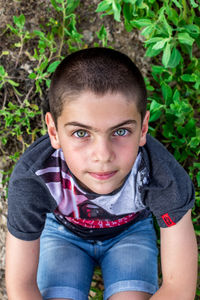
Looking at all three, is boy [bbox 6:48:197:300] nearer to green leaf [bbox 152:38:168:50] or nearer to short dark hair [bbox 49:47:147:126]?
short dark hair [bbox 49:47:147:126]

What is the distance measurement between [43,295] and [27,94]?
3.45 feet

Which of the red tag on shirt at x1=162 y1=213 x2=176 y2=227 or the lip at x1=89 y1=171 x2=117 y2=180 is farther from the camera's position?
the red tag on shirt at x1=162 y1=213 x2=176 y2=227

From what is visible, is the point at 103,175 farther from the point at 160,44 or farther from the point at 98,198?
the point at 160,44

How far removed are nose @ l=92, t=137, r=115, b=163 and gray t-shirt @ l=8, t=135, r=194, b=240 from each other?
A: 28 cm

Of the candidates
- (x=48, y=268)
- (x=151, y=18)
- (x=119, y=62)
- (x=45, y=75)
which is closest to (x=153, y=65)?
(x=151, y=18)

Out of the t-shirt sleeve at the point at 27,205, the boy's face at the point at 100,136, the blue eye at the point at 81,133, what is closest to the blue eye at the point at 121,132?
the boy's face at the point at 100,136

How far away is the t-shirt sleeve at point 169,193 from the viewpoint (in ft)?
5.08

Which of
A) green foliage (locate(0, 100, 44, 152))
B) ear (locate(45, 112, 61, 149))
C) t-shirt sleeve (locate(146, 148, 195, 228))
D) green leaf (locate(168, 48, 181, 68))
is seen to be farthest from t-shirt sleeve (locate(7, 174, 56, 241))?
green leaf (locate(168, 48, 181, 68))

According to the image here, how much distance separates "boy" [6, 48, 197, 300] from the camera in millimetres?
1333

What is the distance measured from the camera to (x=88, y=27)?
2.18 meters

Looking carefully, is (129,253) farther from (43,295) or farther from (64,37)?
(64,37)

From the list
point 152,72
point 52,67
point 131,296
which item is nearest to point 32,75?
point 52,67

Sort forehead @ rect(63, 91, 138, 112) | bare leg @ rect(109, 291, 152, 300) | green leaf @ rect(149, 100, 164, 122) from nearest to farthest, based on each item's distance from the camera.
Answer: forehead @ rect(63, 91, 138, 112), bare leg @ rect(109, 291, 152, 300), green leaf @ rect(149, 100, 164, 122)

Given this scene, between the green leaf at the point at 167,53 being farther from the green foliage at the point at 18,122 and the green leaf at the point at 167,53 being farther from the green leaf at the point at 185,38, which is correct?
the green foliage at the point at 18,122
